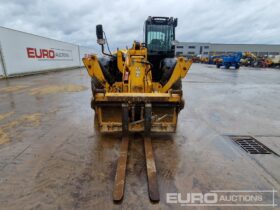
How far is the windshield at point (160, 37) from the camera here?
18.3ft

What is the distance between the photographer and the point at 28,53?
1477 centimetres

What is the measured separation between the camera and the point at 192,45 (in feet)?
254

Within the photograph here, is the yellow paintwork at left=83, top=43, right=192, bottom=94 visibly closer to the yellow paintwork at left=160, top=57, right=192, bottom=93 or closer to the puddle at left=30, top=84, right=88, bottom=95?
the yellow paintwork at left=160, top=57, right=192, bottom=93

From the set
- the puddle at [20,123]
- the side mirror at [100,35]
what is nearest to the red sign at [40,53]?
the puddle at [20,123]

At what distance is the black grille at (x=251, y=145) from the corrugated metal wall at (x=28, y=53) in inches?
573

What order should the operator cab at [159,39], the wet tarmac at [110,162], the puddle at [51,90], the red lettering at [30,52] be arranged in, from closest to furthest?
the wet tarmac at [110,162]
the operator cab at [159,39]
the puddle at [51,90]
the red lettering at [30,52]

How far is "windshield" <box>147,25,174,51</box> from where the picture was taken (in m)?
5.59

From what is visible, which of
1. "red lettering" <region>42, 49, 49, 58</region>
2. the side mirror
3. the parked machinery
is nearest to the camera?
the side mirror

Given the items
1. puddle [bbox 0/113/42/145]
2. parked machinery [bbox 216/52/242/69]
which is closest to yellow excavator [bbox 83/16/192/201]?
puddle [bbox 0/113/42/145]

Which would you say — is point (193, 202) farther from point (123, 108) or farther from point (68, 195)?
point (123, 108)

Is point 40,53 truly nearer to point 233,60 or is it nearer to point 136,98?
point 136,98

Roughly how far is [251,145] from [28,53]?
16.7 metres

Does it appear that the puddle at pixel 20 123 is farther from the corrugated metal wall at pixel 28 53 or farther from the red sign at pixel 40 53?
the red sign at pixel 40 53

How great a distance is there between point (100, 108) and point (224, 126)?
290 cm
